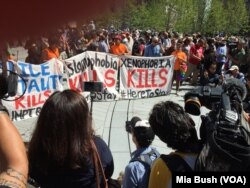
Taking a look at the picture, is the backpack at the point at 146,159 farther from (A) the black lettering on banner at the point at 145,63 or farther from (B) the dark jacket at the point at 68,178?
(A) the black lettering on banner at the point at 145,63

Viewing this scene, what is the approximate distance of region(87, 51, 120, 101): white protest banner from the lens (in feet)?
31.2

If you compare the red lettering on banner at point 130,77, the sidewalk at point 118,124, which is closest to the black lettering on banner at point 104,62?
the red lettering on banner at point 130,77

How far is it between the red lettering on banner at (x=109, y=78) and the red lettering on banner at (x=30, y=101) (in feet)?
7.33

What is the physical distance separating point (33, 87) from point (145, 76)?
362 cm

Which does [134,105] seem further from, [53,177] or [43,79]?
[53,177]

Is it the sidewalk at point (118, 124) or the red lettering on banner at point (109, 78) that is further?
the red lettering on banner at point (109, 78)

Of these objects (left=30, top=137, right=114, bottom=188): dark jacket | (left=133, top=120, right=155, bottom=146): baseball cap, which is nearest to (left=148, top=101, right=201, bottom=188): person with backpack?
(left=30, top=137, right=114, bottom=188): dark jacket

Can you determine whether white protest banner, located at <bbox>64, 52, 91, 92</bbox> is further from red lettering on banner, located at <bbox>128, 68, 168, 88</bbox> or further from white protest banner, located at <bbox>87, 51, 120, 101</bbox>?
red lettering on banner, located at <bbox>128, 68, 168, 88</bbox>

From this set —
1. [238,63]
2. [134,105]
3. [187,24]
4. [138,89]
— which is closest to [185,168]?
[134,105]

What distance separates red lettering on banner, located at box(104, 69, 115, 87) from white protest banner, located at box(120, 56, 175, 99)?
286mm

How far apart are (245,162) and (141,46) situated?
1391 cm

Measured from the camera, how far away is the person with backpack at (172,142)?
2.17 meters

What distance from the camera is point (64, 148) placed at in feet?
7.75

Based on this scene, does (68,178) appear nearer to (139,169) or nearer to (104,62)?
(139,169)
